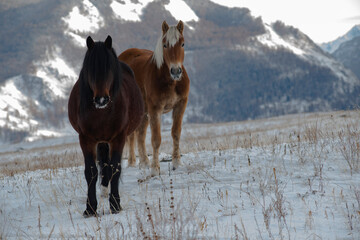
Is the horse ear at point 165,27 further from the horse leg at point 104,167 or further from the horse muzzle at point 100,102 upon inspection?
the horse muzzle at point 100,102

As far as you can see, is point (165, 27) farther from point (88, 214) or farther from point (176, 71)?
point (88, 214)

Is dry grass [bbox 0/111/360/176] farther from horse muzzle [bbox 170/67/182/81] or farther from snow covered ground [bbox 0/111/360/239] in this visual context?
horse muzzle [bbox 170/67/182/81]

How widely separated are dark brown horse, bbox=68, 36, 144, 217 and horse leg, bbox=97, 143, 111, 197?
2 centimetres

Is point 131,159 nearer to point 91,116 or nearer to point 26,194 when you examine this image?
point 26,194

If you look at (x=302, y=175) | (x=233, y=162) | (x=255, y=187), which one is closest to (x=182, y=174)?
(x=233, y=162)

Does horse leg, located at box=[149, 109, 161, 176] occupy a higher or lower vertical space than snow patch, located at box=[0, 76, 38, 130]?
lower

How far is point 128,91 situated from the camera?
19.2ft

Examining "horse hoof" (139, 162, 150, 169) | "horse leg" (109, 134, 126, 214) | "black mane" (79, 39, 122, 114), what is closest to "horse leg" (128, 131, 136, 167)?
"horse hoof" (139, 162, 150, 169)

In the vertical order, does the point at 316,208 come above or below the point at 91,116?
below

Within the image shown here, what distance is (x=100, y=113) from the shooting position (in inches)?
195

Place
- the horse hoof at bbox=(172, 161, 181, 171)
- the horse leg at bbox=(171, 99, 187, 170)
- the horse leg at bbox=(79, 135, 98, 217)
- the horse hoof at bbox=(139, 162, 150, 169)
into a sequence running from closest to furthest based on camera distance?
the horse leg at bbox=(79, 135, 98, 217) < the horse leg at bbox=(171, 99, 187, 170) < the horse hoof at bbox=(172, 161, 181, 171) < the horse hoof at bbox=(139, 162, 150, 169)

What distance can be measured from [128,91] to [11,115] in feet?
565

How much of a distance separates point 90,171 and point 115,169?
0.38 meters

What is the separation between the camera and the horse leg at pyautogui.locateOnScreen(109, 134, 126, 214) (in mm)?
4914
